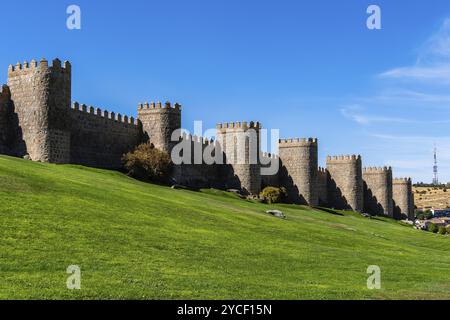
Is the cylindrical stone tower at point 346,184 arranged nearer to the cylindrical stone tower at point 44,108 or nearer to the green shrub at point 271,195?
the green shrub at point 271,195

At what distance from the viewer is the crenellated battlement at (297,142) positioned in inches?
2995

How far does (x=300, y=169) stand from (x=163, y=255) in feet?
188

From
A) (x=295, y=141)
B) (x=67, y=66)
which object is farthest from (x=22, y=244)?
(x=295, y=141)

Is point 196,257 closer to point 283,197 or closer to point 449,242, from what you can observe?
point 449,242

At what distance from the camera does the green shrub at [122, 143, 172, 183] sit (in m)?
53.2

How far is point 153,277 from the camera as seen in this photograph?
53.6ft

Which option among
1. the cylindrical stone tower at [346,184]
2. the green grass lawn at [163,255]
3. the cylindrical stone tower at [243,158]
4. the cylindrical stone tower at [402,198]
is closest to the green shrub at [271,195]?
the cylindrical stone tower at [243,158]

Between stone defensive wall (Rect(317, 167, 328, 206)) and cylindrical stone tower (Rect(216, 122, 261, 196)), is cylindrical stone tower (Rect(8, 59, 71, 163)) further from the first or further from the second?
stone defensive wall (Rect(317, 167, 328, 206))

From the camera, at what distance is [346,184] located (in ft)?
275

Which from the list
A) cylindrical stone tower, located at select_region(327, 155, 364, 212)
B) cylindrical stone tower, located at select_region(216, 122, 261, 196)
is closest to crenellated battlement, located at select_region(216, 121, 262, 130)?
cylindrical stone tower, located at select_region(216, 122, 261, 196)

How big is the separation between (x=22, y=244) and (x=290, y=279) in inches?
317

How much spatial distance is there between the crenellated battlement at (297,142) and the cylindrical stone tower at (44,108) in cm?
3558

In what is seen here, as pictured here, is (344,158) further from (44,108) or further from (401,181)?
(44,108)

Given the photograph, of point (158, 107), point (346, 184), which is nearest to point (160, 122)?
point (158, 107)
